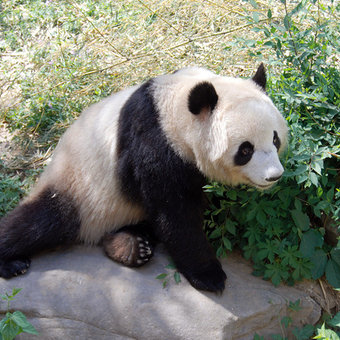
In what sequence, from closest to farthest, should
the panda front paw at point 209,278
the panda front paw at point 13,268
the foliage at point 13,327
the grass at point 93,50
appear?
the foliage at point 13,327, the panda front paw at point 209,278, the panda front paw at point 13,268, the grass at point 93,50

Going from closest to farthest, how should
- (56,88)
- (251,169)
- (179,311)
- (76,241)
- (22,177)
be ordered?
1. (251,169)
2. (179,311)
3. (76,241)
4. (22,177)
5. (56,88)

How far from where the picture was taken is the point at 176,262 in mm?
3117

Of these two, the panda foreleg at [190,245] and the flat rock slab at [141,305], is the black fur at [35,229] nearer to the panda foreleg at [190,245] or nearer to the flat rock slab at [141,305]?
the flat rock slab at [141,305]

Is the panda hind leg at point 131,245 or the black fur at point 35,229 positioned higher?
the black fur at point 35,229

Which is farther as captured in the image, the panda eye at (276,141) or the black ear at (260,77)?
the black ear at (260,77)

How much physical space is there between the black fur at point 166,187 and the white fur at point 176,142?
0.08 m

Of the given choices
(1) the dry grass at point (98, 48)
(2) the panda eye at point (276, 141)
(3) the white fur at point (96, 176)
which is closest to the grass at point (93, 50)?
(1) the dry grass at point (98, 48)

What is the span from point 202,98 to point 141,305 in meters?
1.30

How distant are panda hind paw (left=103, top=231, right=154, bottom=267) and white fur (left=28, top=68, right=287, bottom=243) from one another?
143 mm

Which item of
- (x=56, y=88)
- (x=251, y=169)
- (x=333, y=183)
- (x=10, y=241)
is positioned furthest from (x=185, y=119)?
(x=56, y=88)

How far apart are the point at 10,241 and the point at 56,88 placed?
2.36 metres

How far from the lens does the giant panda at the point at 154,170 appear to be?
2729mm

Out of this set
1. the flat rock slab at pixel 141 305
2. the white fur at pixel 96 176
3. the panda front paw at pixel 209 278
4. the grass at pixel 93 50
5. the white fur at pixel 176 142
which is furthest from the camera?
the grass at pixel 93 50

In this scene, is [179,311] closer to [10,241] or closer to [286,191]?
[286,191]
